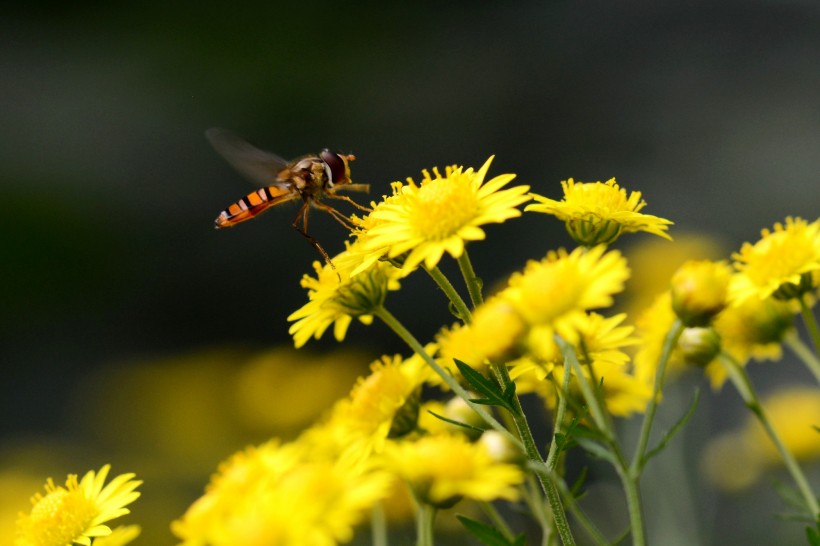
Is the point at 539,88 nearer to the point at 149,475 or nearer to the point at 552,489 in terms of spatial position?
the point at 149,475

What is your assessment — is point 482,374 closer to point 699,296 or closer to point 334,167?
point 699,296

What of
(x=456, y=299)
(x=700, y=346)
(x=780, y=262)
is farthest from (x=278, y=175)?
(x=780, y=262)

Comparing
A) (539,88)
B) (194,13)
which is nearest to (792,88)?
(539,88)

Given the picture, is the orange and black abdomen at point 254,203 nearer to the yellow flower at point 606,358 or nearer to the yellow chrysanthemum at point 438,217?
the yellow chrysanthemum at point 438,217

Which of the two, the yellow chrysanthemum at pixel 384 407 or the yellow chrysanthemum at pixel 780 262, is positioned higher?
the yellow chrysanthemum at pixel 384 407

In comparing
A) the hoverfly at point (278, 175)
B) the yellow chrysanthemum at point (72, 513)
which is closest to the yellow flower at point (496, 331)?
the yellow chrysanthemum at point (72, 513)

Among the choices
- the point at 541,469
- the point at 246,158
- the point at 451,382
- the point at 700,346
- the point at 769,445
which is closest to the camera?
the point at 541,469

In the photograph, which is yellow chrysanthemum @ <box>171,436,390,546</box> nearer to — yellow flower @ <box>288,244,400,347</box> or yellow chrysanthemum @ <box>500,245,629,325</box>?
yellow chrysanthemum @ <box>500,245,629,325</box>
